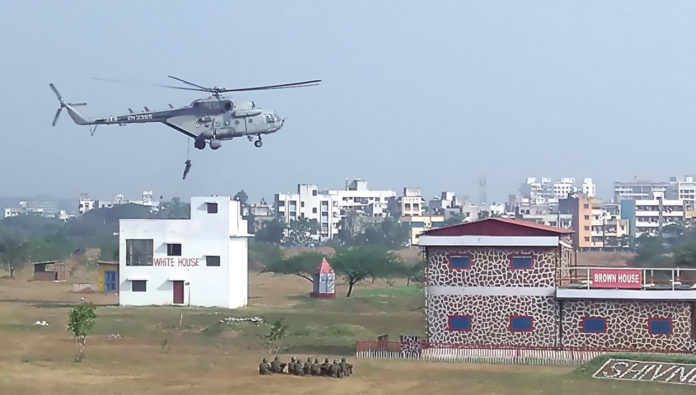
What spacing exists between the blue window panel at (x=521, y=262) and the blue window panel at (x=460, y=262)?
5.13 ft

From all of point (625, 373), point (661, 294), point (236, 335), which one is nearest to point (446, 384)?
point (625, 373)

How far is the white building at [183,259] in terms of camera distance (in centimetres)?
6650

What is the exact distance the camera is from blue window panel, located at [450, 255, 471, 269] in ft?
139

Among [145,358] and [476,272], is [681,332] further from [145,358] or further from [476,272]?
[145,358]

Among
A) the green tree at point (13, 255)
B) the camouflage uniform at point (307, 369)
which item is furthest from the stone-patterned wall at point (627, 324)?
the green tree at point (13, 255)

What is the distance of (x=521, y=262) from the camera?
137 feet

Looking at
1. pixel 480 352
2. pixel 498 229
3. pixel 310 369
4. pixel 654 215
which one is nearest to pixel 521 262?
pixel 498 229

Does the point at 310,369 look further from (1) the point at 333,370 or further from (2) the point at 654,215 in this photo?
(2) the point at 654,215

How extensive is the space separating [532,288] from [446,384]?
7616 millimetres

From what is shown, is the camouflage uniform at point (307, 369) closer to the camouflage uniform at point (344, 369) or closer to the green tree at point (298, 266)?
the camouflage uniform at point (344, 369)

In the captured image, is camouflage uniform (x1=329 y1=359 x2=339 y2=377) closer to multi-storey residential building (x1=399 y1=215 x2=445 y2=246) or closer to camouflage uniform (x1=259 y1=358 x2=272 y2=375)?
camouflage uniform (x1=259 y1=358 x2=272 y2=375)

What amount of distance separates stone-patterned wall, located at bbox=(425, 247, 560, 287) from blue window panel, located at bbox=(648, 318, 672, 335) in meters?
3.52

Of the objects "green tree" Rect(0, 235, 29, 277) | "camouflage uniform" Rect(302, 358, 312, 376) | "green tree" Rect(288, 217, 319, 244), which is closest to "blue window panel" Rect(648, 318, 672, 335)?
"camouflage uniform" Rect(302, 358, 312, 376)

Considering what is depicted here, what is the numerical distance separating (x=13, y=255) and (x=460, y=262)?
222 feet
